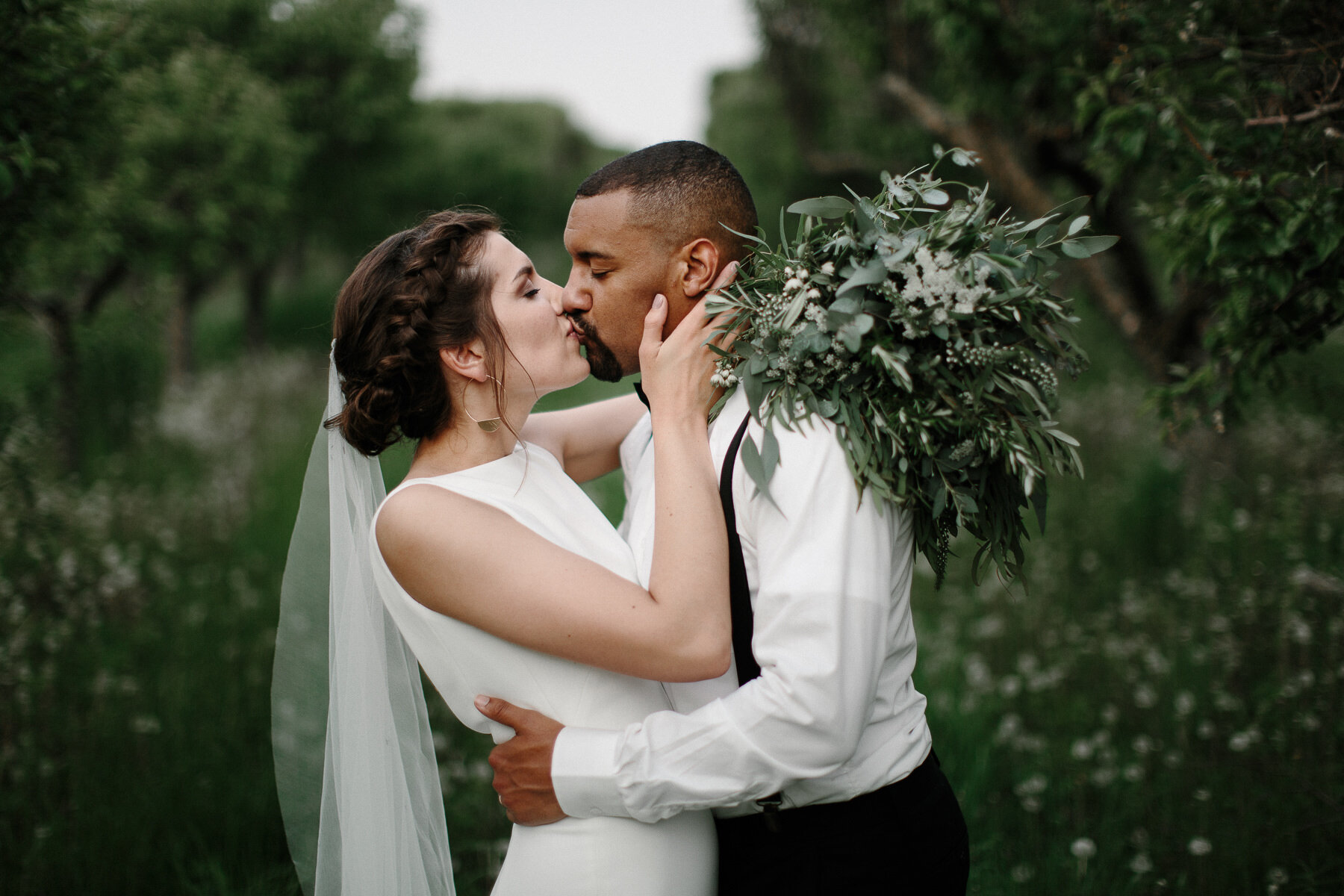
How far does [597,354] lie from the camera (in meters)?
2.39

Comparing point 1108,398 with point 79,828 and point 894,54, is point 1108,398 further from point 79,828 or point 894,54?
point 79,828

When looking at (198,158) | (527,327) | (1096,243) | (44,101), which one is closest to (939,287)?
(1096,243)

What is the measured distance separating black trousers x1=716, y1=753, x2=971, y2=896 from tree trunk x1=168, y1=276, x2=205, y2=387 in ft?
45.9

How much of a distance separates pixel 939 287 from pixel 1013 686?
3.15 metres

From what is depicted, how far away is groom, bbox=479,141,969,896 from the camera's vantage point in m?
1.65

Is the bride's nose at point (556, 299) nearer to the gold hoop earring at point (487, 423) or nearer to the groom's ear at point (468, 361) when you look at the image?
the groom's ear at point (468, 361)

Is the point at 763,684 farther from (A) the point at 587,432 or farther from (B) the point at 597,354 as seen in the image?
(A) the point at 587,432

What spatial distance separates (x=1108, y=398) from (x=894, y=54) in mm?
4424

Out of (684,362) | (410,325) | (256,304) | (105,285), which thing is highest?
(256,304)

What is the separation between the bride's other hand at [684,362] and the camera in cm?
201

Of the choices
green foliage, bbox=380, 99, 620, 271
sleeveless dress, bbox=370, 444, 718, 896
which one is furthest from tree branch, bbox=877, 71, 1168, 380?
green foliage, bbox=380, 99, 620, 271

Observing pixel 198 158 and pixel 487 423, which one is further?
pixel 198 158

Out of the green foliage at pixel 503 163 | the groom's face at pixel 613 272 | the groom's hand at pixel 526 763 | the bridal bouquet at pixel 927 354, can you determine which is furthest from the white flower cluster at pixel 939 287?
the green foliage at pixel 503 163

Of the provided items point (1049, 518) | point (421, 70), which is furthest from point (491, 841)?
point (421, 70)
